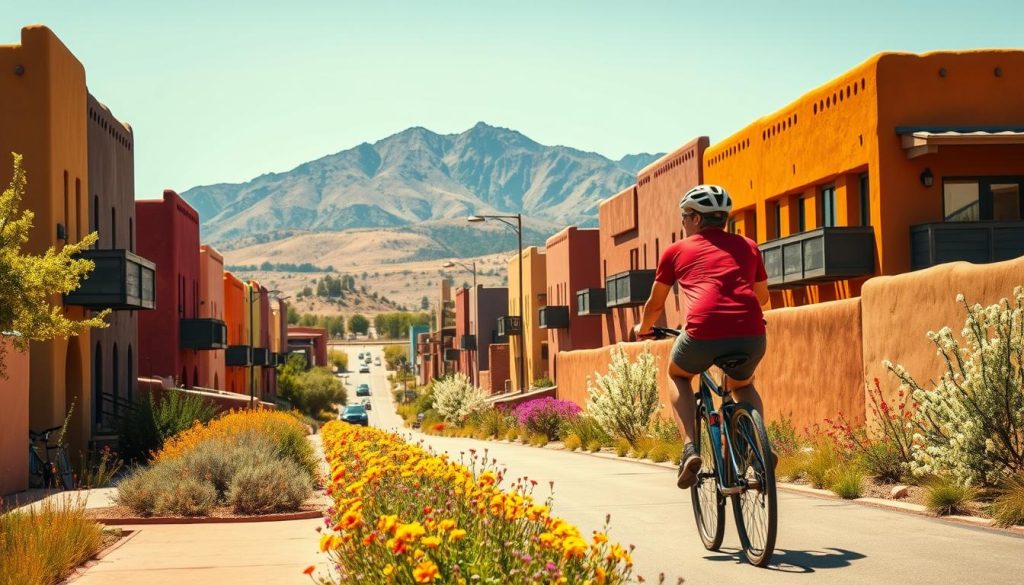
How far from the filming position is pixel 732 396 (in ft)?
31.6

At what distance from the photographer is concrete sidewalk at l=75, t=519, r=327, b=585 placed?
404 inches

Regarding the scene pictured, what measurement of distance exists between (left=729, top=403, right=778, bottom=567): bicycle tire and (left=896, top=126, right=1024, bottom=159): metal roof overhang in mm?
17604

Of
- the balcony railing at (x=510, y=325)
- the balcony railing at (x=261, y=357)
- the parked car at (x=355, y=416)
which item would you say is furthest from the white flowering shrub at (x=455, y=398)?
the balcony railing at (x=261, y=357)

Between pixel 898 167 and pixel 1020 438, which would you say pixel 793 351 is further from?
pixel 1020 438

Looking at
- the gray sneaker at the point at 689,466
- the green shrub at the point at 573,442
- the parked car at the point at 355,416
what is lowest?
the parked car at the point at 355,416

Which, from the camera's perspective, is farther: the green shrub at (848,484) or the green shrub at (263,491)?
the green shrub at (263,491)

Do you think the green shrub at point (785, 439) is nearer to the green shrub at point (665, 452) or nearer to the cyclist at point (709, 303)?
the green shrub at point (665, 452)

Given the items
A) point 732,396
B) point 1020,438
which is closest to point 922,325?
point 1020,438

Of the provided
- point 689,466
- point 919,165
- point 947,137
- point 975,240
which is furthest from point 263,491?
point 919,165

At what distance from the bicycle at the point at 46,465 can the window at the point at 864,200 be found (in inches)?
639

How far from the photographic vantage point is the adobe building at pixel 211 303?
175 ft

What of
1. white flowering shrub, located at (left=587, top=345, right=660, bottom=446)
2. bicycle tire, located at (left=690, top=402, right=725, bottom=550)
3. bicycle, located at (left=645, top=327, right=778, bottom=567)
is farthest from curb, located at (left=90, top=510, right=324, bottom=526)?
white flowering shrub, located at (left=587, top=345, right=660, bottom=446)

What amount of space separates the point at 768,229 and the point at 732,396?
24.1m

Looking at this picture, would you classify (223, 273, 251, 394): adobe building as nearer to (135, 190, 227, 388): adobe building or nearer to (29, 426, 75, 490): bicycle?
(135, 190, 227, 388): adobe building
